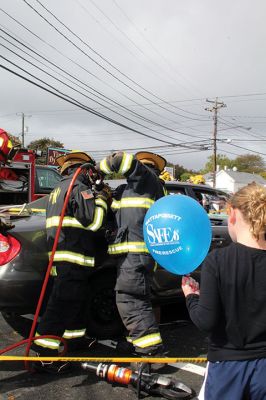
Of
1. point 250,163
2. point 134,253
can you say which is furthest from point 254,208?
point 250,163

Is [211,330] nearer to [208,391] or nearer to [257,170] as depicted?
[208,391]

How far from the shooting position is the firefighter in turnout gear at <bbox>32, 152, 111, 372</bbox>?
3693 mm

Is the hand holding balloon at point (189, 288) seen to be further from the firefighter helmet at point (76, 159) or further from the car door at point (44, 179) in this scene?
the car door at point (44, 179)

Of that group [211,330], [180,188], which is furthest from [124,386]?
[180,188]

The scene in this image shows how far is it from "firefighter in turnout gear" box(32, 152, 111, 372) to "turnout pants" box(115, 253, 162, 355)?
326 millimetres

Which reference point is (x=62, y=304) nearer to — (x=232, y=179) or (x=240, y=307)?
(x=240, y=307)

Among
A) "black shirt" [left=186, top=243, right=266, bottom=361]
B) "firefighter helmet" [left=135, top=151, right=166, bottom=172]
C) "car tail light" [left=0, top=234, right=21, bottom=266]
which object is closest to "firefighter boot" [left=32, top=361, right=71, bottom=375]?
"car tail light" [left=0, top=234, right=21, bottom=266]

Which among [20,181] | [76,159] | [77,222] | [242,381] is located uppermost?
[76,159]

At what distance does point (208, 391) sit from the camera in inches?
79.8

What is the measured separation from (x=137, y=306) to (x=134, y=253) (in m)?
0.43

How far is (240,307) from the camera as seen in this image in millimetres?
1912

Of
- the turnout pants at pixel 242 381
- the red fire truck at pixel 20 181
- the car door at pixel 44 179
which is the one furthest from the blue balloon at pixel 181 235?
the car door at pixel 44 179

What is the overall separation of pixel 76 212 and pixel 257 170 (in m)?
100

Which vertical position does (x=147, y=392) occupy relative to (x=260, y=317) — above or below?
below
